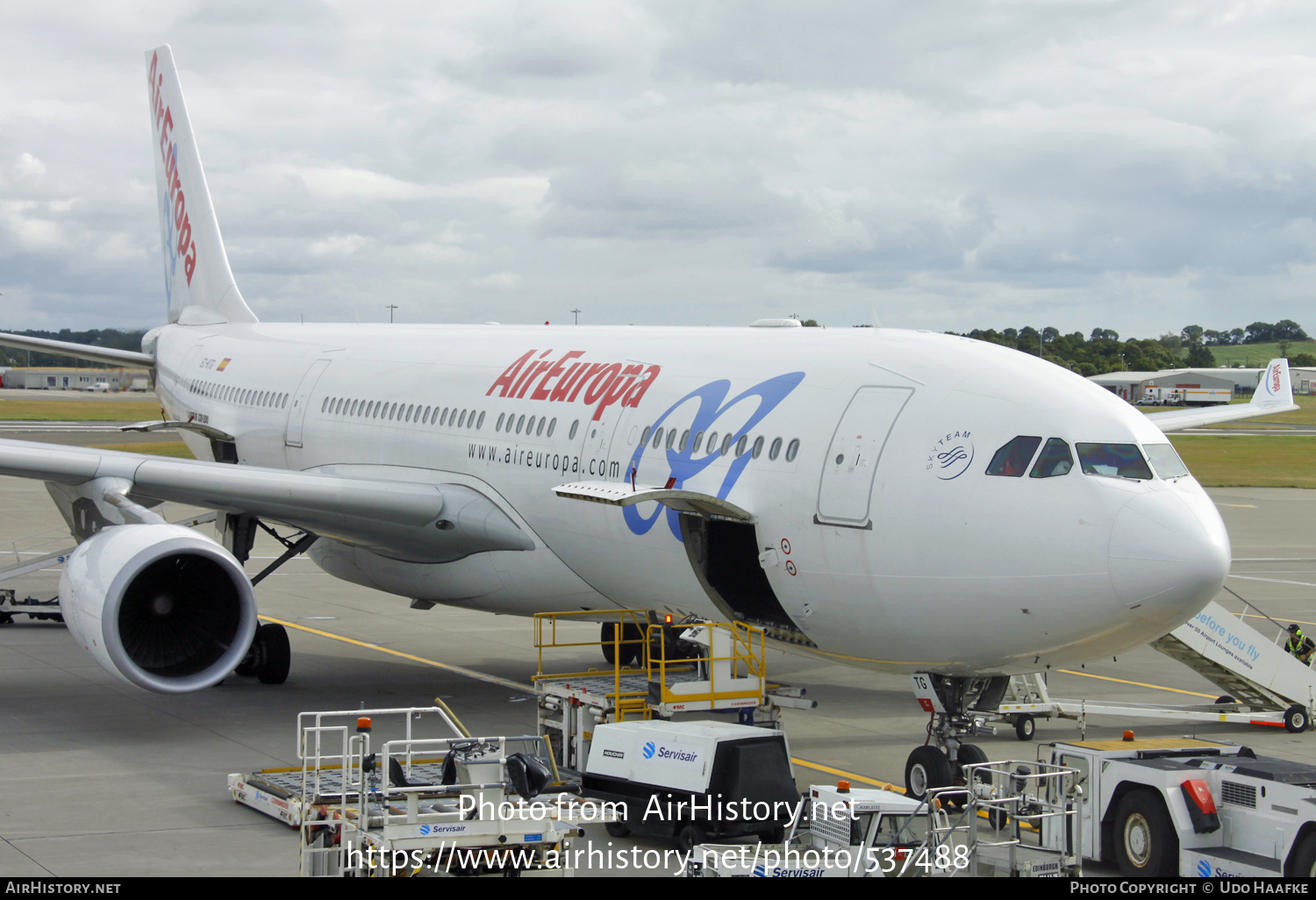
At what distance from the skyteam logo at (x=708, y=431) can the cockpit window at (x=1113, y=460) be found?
3084 millimetres

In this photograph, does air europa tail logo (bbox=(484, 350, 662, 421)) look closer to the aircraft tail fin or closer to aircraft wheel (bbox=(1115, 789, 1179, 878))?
aircraft wheel (bbox=(1115, 789, 1179, 878))

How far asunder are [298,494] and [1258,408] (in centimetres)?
1701

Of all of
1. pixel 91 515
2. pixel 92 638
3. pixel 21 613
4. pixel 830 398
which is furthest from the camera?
pixel 21 613

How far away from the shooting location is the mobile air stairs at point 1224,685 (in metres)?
16.8

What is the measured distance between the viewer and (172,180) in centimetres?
2977

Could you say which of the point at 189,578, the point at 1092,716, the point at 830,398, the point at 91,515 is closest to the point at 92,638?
the point at 189,578

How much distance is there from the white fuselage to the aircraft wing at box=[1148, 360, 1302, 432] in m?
11.1

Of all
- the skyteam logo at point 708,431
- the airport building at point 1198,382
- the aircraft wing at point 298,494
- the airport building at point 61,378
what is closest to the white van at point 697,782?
the skyteam logo at point 708,431

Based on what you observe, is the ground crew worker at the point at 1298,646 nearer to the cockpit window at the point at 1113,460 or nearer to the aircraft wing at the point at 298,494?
the cockpit window at the point at 1113,460

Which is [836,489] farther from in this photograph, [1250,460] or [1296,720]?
[1250,460]

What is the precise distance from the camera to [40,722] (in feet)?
55.6

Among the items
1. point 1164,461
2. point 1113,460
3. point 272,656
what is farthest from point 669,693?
point 272,656
